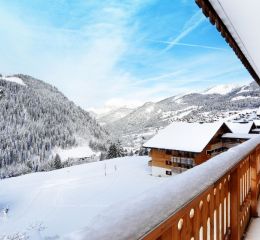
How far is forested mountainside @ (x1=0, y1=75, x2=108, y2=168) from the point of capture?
92.9 meters

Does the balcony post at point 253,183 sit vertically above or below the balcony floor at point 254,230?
above

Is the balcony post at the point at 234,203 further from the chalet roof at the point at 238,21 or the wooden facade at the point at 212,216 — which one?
the chalet roof at the point at 238,21

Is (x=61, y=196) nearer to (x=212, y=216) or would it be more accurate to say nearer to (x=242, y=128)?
(x=242, y=128)

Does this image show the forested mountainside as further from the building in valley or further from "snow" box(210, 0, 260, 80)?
"snow" box(210, 0, 260, 80)

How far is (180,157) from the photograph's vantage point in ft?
82.4

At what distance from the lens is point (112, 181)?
28.7 meters

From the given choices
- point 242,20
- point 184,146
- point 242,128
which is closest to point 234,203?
point 242,20

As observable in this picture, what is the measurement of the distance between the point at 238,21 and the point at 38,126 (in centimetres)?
→ 11533

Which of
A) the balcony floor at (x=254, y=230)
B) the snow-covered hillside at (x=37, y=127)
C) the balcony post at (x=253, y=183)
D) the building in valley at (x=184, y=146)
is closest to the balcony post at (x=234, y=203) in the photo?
the balcony floor at (x=254, y=230)

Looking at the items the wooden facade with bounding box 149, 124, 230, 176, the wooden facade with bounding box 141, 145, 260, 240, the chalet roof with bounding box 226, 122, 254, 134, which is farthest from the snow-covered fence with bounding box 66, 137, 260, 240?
the chalet roof with bounding box 226, 122, 254, 134

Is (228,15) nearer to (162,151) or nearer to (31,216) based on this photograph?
(31,216)

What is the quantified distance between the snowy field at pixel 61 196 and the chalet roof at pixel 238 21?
12187 mm

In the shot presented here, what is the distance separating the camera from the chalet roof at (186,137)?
24203 mm

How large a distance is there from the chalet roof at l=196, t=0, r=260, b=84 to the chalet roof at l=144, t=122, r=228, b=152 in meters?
20.5
